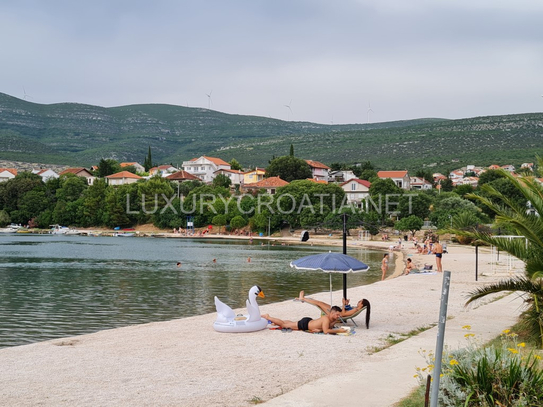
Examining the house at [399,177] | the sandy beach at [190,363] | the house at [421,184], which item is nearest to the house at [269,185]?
the house at [399,177]

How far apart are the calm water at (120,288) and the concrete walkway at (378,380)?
982 cm

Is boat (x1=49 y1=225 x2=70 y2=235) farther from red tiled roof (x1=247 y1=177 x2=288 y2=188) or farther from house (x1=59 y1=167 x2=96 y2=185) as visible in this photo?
red tiled roof (x1=247 y1=177 x2=288 y2=188)

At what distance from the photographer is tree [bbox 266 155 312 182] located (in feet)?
423

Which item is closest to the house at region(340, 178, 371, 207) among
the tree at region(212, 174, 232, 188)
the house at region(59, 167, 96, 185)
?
the tree at region(212, 174, 232, 188)

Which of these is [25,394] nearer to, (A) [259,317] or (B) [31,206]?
(A) [259,317]

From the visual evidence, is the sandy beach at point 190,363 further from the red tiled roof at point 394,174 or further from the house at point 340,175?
the house at point 340,175

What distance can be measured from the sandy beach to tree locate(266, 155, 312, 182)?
4366 inches

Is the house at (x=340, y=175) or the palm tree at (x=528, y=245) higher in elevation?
the house at (x=340, y=175)

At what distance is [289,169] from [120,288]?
99.3 meters

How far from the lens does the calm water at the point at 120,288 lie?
794 inches

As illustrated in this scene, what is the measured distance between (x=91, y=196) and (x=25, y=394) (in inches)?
4389

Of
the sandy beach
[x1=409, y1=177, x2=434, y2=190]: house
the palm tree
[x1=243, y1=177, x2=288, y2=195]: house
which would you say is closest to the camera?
the sandy beach

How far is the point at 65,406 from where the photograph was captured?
872 cm

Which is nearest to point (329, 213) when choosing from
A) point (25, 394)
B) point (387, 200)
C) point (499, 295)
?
point (387, 200)
